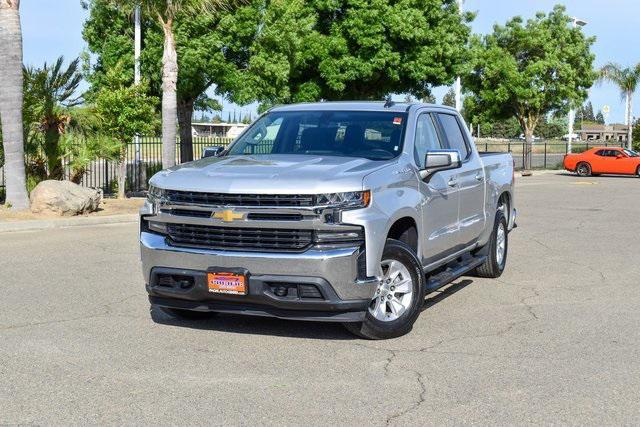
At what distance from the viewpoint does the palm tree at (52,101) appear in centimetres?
2048

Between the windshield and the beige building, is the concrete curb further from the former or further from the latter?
the beige building

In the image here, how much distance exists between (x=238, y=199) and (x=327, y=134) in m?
1.70

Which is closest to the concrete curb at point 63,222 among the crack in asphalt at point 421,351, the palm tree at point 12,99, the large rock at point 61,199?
the large rock at point 61,199

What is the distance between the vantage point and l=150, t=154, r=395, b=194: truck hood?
659 cm

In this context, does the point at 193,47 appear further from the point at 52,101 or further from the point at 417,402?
the point at 417,402

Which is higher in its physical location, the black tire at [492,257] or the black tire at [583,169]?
the black tire at [492,257]

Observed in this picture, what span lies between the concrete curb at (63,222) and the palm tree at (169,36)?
4255mm

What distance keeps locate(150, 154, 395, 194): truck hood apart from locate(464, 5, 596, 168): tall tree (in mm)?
36901

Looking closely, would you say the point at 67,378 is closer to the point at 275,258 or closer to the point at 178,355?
the point at 178,355

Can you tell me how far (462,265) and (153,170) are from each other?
21.0 metres

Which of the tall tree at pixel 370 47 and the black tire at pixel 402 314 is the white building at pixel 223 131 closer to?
the tall tree at pixel 370 47

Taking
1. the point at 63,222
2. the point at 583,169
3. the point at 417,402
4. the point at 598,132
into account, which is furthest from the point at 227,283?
the point at 598,132

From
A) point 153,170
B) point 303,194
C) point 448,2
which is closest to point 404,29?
point 448,2

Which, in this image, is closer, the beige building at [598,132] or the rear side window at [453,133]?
the rear side window at [453,133]
